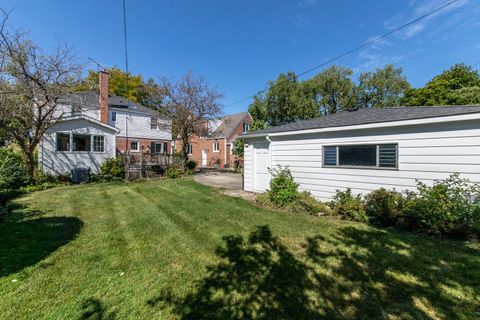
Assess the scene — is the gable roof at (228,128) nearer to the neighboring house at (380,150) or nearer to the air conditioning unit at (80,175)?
the air conditioning unit at (80,175)

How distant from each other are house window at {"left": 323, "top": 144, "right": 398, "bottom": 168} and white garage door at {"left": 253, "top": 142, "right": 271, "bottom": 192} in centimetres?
256

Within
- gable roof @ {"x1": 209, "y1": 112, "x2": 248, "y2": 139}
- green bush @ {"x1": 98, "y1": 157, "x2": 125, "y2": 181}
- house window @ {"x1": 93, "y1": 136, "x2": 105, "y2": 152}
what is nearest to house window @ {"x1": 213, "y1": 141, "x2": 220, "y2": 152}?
gable roof @ {"x1": 209, "y1": 112, "x2": 248, "y2": 139}

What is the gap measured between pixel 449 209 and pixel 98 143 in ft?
56.4

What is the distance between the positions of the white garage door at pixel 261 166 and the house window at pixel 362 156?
2560 millimetres

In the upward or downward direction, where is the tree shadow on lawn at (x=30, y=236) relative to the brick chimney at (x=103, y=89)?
downward

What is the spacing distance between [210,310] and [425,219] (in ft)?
16.4

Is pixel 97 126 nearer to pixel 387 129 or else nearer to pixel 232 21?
pixel 232 21

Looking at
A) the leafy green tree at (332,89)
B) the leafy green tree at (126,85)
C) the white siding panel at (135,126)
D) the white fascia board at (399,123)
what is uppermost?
the leafy green tree at (126,85)

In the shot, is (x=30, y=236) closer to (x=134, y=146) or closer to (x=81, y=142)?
(x=81, y=142)

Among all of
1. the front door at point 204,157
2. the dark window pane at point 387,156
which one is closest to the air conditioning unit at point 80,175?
the dark window pane at point 387,156

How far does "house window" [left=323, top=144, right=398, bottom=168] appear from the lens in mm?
5930

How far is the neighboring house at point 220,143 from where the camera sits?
26594 millimetres

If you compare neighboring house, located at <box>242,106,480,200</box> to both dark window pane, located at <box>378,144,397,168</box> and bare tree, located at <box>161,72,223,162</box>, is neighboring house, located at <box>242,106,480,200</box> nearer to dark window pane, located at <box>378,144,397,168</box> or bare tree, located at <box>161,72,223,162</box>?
dark window pane, located at <box>378,144,397,168</box>

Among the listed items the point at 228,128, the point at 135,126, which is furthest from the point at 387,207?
the point at 228,128
